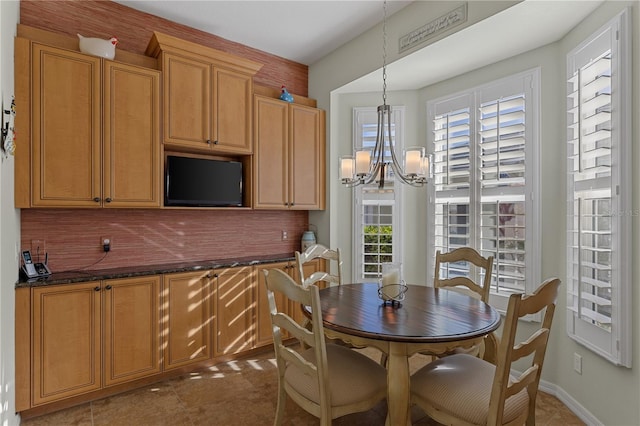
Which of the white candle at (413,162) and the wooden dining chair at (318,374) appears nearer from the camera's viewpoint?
the wooden dining chair at (318,374)

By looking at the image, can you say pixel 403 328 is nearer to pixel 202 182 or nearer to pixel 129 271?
pixel 129 271

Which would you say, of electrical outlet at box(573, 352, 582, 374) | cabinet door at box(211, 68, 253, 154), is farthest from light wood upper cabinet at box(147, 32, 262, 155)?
electrical outlet at box(573, 352, 582, 374)

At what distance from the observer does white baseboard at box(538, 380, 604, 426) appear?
7.47 feet

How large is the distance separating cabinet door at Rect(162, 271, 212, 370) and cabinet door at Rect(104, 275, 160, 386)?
0.08m

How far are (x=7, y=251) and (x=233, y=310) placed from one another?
1.68m

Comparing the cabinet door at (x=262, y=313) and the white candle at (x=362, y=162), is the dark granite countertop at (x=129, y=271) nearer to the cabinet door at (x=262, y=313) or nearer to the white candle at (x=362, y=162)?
the cabinet door at (x=262, y=313)

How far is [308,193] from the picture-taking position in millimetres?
3891

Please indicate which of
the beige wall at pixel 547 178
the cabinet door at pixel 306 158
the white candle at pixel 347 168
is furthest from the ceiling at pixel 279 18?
the white candle at pixel 347 168

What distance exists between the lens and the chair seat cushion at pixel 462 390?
62.0 inches

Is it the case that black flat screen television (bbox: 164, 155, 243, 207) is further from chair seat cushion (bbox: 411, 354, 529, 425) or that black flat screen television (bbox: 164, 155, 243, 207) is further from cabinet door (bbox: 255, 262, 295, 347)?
chair seat cushion (bbox: 411, 354, 529, 425)

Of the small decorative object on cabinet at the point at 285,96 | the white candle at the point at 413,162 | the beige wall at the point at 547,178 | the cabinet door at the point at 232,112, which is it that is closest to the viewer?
the beige wall at the point at 547,178

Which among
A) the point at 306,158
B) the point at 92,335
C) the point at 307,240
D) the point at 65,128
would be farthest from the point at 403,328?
the point at 65,128

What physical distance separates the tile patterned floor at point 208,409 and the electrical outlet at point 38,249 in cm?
108

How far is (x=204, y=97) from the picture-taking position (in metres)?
3.13
